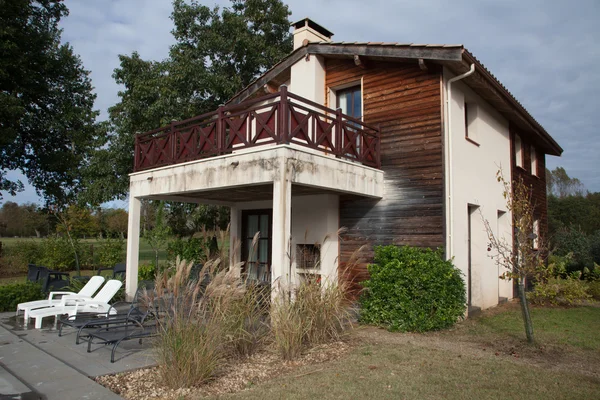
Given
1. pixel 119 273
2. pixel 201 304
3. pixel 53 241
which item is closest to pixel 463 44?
pixel 201 304

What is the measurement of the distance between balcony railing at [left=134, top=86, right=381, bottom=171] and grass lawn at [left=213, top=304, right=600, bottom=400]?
3571mm

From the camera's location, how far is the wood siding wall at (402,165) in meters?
8.87

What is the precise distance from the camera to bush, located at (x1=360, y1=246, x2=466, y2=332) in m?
7.78

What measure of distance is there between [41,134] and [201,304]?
24.5 m

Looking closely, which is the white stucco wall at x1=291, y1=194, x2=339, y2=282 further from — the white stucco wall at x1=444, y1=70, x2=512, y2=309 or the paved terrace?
the paved terrace

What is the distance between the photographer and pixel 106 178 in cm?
1833

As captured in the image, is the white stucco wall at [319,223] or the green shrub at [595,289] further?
the green shrub at [595,289]

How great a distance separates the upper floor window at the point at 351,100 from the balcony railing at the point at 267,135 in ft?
2.97

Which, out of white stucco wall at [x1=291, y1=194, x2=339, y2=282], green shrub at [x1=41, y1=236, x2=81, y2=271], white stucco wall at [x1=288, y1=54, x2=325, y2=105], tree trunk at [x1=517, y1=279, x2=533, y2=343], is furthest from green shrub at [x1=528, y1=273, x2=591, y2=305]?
green shrub at [x1=41, y1=236, x2=81, y2=271]

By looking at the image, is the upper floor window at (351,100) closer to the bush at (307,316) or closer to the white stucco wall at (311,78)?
the white stucco wall at (311,78)

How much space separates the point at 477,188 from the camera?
1033cm

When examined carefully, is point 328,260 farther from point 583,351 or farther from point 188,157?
point 583,351

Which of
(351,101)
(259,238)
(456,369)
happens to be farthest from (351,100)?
(456,369)

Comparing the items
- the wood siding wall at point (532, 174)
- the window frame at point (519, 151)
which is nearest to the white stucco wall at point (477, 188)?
the wood siding wall at point (532, 174)
